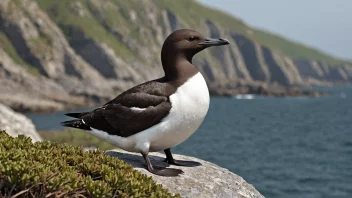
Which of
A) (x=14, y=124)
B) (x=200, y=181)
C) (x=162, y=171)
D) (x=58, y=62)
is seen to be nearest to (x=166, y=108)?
(x=162, y=171)

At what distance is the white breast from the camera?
8125mm

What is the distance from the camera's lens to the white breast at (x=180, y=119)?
8125 mm

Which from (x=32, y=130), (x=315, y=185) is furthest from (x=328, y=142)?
(x=32, y=130)

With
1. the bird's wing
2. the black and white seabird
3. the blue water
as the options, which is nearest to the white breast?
the black and white seabird

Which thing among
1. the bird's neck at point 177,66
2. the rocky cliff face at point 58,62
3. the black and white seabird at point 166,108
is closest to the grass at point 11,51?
the rocky cliff face at point 58,62

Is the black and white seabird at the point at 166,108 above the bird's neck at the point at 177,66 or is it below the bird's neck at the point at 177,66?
below

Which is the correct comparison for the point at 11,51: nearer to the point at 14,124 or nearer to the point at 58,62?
the point at 58,62

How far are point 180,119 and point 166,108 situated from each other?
0.32 m

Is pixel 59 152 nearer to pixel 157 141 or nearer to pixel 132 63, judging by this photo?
pixel 157 141

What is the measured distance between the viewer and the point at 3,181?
5.79 metres

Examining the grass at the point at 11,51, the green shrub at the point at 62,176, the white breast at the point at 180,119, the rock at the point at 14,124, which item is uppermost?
the grass at the point at 11,51

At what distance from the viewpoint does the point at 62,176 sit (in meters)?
5.85

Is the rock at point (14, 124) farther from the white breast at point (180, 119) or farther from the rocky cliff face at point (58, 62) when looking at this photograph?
the rocky cliff face at point (58, 62)

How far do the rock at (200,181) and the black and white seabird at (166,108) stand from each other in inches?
9.4
